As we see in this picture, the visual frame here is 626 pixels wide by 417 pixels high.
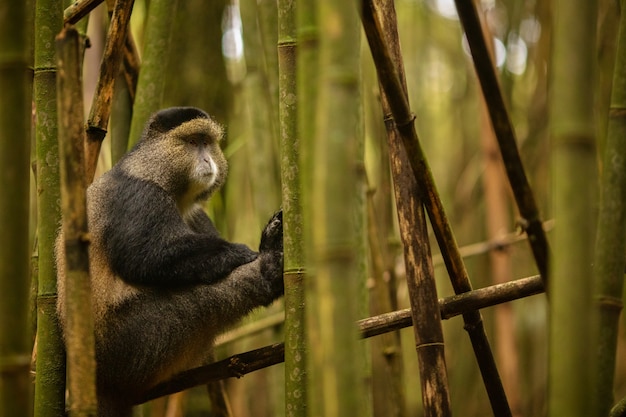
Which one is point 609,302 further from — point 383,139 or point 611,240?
point 383,139

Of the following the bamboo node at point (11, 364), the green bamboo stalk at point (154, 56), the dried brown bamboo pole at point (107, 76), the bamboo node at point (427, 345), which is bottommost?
the bamboo node at point (11, 364)

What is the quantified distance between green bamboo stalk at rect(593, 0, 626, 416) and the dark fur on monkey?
153 cm

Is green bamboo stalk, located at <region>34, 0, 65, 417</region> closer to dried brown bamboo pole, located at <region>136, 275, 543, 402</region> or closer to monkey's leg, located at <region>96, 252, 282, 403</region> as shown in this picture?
dried brown bamboo pole, located at <region>136, 275, 543, 402</region>

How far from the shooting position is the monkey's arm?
330cm

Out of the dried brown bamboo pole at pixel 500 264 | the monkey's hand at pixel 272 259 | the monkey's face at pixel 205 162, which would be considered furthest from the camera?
the dried brown bamboo pole at pixel 500 264

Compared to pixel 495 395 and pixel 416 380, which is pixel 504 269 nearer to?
pixel 416 380

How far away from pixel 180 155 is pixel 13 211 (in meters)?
2.11

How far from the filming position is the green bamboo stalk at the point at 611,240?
1873 millimetres

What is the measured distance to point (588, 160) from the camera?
53.1 inches

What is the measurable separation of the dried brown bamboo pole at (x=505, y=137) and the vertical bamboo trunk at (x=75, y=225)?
898mm

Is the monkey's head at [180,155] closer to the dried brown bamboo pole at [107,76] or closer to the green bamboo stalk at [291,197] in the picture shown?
the dried brown bamboo pole at [107,76]

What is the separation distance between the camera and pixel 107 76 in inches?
110

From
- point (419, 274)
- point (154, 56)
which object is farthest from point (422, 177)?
point (154, 56)

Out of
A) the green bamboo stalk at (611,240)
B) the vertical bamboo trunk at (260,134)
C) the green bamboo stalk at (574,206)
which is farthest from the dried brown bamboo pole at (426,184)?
the vertical bamboo trunk at (260,134)
